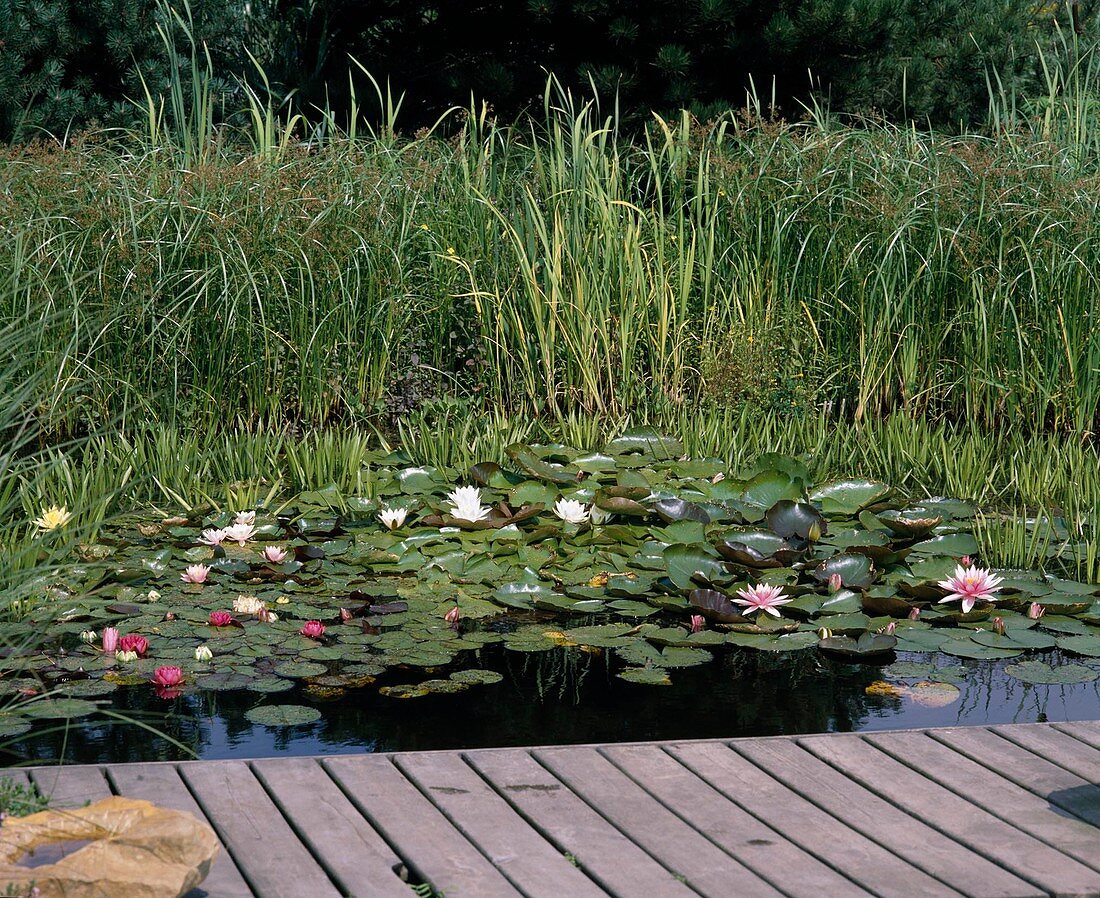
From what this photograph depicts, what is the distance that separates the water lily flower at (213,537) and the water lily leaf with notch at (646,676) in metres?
1.45

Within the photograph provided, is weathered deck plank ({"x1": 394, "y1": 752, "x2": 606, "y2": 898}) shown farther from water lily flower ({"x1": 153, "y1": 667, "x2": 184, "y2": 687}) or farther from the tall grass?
the tall grass

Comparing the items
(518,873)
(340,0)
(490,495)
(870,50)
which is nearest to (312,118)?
(340,0)

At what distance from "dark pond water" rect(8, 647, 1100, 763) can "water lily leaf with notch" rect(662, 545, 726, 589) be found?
16.5 inches

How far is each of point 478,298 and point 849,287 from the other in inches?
63.1

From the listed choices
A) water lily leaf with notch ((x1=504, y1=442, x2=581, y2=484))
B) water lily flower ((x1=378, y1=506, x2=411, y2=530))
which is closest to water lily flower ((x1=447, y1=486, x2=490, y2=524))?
water lily flower ((x1=378, y1=506, x2=411, y2=530))

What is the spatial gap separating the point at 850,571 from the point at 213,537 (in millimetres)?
1971

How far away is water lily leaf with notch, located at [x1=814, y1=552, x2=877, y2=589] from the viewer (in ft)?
12.8

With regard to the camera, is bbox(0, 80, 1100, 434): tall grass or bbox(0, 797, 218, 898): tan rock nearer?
bbox(0, 797, 218, 898): tan rock

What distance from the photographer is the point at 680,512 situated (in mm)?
4320

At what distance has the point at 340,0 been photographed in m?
9.98

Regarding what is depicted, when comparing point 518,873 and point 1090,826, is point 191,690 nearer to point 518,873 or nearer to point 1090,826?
point 518,873

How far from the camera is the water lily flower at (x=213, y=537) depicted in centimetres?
412

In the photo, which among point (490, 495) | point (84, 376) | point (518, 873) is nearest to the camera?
point (518, 873)

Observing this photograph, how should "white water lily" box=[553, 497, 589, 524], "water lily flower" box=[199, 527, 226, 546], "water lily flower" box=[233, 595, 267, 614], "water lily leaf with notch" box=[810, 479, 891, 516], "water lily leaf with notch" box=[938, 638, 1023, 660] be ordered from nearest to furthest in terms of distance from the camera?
"water lily leaf with notch" box=[938, 638, 1023, 660] < "water lily flower" box=[233, 595, 267, 614] < "water lily flower" box=[199, 527, 226, 546] < "white water lily" box=[553, 497, 589, 524] < "water lily leaf with notch" box=[810, 479, 891, 516]
